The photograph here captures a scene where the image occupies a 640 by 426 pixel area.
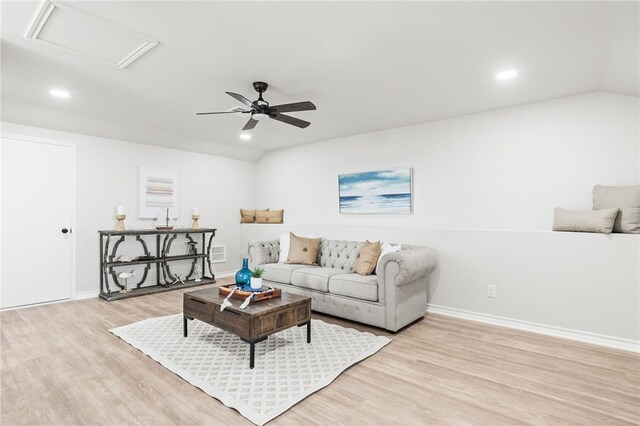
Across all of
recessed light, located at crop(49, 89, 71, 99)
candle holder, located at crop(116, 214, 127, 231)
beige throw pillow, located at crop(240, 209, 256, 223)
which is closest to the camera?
recessed light, located at crop(49, 89, 71, 99)

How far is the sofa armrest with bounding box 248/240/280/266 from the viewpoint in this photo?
499 cm

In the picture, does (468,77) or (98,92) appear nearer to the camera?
(468,77)

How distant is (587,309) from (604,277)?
35cm

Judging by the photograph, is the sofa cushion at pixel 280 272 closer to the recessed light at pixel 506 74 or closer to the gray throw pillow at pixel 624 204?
the recessed light at pixel 506 74

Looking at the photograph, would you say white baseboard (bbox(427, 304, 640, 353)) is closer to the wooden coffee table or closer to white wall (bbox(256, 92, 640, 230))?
white wall (bbox(256, 92, 640, 230))

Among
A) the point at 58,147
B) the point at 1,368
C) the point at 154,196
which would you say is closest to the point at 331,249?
the point at 154,196

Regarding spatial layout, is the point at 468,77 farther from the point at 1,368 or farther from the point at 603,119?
the point at 1,368

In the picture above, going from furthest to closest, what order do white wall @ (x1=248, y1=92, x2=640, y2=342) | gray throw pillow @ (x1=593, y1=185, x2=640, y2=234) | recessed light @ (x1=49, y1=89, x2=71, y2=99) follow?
recessed light @ (x1=49, y1=89, x2=71, y2=99) < white wall @ (x1=248, y1=92, x2=640, y2=342) < gray throw pillow @ (x1=593, y1=185, x2=640, y2=234)

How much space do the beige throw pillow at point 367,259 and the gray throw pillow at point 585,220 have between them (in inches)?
74.0

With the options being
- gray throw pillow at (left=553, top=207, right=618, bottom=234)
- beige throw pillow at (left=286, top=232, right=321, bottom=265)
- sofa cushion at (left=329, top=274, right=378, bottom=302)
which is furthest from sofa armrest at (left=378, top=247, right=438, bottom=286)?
beige throw pillow at (left=286, top=232, right=321, bottom=265)

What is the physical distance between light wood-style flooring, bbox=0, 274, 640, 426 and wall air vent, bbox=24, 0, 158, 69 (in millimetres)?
2506

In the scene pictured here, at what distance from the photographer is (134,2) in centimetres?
204

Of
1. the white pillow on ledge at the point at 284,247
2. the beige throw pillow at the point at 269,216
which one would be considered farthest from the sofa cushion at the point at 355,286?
the beige throw pillow at the point at 269,216

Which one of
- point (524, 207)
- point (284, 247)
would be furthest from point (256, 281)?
point (524, 207)
